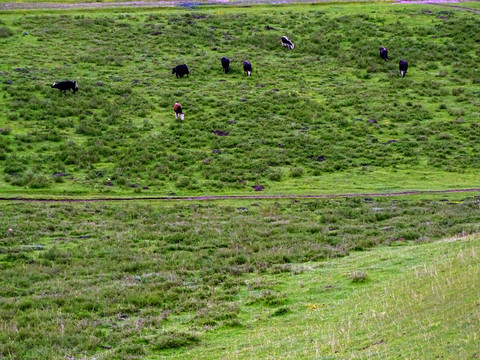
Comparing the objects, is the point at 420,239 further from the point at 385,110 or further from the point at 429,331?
the point at 385,110

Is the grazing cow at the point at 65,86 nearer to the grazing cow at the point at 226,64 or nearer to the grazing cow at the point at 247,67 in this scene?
the grazing cow at the point at 226,64

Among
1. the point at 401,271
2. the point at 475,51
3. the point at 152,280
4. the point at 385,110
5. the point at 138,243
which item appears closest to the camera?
the point at 401,271

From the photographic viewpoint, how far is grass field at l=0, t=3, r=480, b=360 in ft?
44.3

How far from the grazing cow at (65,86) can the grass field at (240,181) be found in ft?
2.45

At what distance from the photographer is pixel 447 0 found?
254 feet

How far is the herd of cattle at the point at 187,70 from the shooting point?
46.2 metres

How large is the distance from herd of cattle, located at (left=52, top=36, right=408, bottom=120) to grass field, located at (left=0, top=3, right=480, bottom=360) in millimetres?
705

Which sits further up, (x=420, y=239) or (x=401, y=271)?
(x=401, y=271)

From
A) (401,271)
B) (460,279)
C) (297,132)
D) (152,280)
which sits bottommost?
(297,132)

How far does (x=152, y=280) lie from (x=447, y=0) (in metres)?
71.1

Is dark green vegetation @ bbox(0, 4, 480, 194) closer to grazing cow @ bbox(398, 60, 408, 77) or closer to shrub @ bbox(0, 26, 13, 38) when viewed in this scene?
shrub @ bbox(0, 26, 13, 38)

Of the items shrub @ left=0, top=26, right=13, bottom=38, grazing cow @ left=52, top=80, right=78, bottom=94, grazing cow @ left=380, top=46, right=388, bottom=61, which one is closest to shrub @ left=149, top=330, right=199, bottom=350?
grazing cow @ left=52, top=80, right=78, bottom=94

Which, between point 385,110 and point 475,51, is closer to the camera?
point 385,110

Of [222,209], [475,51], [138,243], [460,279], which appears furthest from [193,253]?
[475,51]
